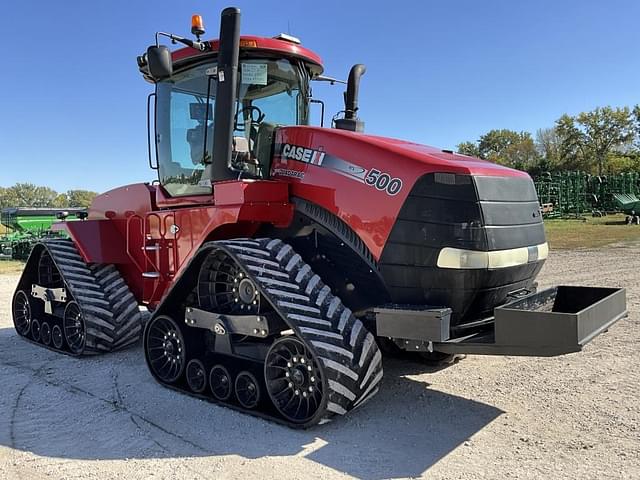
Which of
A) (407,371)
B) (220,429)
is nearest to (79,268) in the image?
(220,429)

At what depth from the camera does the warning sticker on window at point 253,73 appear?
489cm

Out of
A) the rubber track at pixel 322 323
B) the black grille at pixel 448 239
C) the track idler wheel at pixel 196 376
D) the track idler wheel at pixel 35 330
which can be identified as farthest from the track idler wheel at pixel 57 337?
the black grille at pixel 448 239

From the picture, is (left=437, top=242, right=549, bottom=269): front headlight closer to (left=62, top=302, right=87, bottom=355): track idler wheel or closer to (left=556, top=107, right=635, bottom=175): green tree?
(left=62, top=302, right=87, bottom=355): track idler wheel

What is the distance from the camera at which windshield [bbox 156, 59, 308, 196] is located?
4906 mm

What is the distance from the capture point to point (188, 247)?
5.14 metres

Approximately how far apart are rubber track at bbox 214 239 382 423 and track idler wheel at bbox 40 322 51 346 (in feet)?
11.7

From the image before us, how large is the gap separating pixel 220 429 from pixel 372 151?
2.21 m

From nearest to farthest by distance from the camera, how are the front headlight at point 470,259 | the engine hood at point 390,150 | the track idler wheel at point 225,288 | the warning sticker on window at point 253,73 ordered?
1. the front headlight at point 470,259
2. the engine hood at point 390,150
3. the track idler wheel at point 225,288
4. the warning sticker on window at point 253,73

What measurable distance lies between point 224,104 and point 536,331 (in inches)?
115

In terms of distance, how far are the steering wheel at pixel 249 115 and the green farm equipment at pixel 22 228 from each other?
16.4 m

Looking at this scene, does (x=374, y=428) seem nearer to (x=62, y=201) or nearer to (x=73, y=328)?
(x=73, y=328)

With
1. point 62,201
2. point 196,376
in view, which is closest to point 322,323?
point 196,376

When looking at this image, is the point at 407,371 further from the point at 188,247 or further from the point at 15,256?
the point at 15,256

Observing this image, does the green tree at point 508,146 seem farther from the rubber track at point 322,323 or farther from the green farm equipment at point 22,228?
the rubber track at point 322,323
